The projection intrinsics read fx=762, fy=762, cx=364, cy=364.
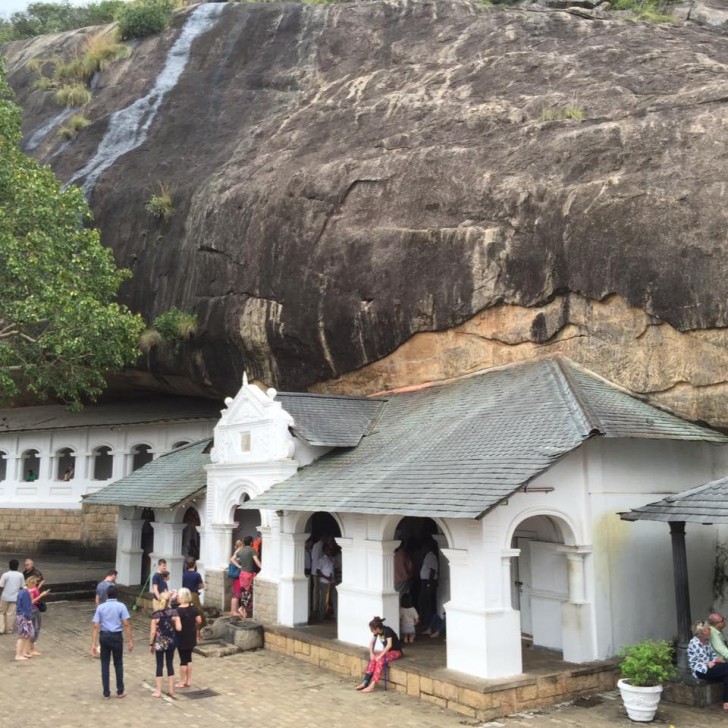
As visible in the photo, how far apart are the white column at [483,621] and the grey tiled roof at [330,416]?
4.71 metres

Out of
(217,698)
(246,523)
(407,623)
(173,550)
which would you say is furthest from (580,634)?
(173,550)

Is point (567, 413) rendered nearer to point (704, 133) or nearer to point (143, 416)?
point (704, 133)

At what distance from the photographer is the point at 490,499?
10.5 metres

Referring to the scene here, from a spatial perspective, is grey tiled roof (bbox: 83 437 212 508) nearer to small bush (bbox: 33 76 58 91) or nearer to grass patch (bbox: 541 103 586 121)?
grass patch (bbox: 541 103 586 121)

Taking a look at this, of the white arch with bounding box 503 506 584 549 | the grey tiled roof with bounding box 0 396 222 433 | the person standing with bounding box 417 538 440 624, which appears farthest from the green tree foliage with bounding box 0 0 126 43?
the white arch with bounding box 503 506 584 549

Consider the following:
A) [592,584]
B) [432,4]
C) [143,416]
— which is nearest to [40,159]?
[143,416]

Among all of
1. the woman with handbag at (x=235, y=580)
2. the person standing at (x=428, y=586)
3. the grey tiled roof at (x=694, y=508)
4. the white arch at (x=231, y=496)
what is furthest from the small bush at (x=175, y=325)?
the grey tiled roof at (x=694, y=508)

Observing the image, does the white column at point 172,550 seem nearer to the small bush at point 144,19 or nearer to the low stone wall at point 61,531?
the low stone wall at point 61,531

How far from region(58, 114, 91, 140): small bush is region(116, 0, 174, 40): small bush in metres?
5.77

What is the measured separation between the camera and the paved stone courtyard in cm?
1013

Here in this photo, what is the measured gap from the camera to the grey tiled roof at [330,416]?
1538 cm

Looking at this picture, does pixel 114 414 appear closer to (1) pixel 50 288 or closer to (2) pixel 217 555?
(1) pixel 50 288

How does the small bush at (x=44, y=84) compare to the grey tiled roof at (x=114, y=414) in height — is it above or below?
above

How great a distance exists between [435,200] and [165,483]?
32.0 feet
